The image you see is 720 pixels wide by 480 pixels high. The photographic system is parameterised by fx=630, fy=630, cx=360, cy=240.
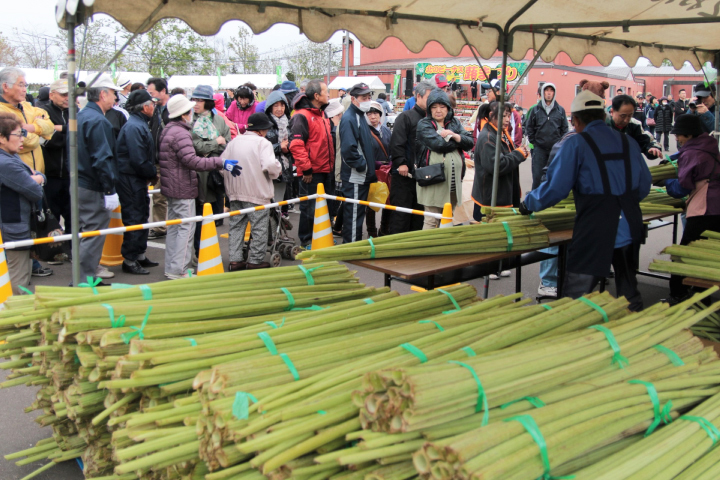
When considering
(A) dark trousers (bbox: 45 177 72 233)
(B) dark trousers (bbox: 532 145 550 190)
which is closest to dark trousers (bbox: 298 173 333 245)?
(A) dark trousers (bbox: 45 177 72 233)

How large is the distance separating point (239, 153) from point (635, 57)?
457cm

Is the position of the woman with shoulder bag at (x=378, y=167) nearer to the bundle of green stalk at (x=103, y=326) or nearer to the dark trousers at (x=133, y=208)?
the dark trousers at (x=133, y=208)

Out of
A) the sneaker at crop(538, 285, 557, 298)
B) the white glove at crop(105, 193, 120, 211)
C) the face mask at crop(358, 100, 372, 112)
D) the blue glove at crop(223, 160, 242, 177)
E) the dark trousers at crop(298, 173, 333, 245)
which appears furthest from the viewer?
the dark trousers at crop(298, 173, 333, 245)

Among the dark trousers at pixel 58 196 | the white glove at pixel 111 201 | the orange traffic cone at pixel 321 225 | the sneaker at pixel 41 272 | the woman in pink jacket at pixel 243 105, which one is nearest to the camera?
the white glove at pixel 111 201

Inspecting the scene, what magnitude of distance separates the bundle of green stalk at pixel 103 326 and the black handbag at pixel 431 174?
377 centimetres

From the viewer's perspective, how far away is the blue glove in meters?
6.68

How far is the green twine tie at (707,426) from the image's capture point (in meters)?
2.28

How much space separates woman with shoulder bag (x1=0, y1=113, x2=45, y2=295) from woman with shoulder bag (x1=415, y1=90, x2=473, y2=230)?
12.7 ft

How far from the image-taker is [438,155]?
22.9 ft

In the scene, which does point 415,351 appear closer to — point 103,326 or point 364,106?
point 103,326

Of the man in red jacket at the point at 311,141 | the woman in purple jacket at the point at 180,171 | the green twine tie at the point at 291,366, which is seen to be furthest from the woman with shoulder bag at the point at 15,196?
the green twine tie at the point at 291,366

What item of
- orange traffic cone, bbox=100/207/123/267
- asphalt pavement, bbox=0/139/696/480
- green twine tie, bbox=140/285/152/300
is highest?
green twine tie, bbox=140/285/152/300

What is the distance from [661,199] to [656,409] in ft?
14.9

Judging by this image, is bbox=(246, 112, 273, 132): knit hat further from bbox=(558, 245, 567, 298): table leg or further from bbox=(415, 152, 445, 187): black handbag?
bbox=(558, 245, 567, 298): table leg
